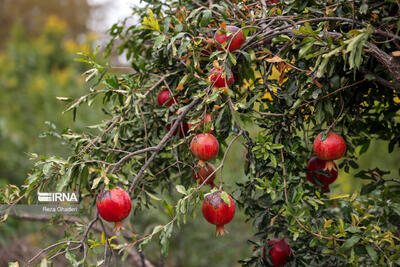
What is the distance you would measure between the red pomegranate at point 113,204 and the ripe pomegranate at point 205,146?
22 centimetres

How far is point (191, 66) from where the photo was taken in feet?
3.66

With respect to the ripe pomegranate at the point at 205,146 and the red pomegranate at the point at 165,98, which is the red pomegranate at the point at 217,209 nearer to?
the ripe pomegranate at the point at 205,146

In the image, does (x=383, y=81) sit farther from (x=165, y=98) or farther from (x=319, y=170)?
(x=165, y=98)

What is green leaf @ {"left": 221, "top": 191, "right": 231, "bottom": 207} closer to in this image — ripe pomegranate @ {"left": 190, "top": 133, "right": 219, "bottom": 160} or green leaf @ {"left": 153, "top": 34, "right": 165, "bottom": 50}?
ripe pomegranate @ {"left": 190, "top": 133, "right": 219, "bottom": 160}

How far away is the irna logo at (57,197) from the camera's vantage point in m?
1.09

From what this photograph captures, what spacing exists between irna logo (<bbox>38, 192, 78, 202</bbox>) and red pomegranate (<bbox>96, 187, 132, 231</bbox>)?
238mm

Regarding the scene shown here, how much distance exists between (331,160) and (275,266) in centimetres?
38

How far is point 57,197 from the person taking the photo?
113cm

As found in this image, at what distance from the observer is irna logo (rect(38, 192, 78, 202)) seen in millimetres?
1087

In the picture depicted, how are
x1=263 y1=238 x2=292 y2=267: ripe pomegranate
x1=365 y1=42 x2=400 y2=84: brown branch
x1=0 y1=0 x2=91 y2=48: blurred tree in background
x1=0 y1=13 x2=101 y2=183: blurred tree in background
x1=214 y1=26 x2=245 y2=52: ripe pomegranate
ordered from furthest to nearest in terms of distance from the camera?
x1=0 y1=0 x2=91 y2=48: blurred tree in background
x1=0 y1=13 x2=101 y2=183: blurred tree in background
x1=263 y1=238 x2=292 y2=267: ripe pomegranate
x1=214 y1=26 x2=245 y2=52: ripe pomegranate
x1=365 y1=42 x2=400 y2=84: brown branch

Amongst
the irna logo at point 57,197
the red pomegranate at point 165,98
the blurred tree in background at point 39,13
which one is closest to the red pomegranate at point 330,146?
the red pomegranate at point 165,98

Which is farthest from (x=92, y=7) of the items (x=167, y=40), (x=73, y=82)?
(x=167, y=40)

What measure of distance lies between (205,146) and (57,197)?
497 millimetres

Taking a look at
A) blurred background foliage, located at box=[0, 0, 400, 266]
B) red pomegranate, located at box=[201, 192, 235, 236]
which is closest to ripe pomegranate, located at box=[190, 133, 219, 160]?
red pomegranate, located at box=[201, 192, 235, 236]
